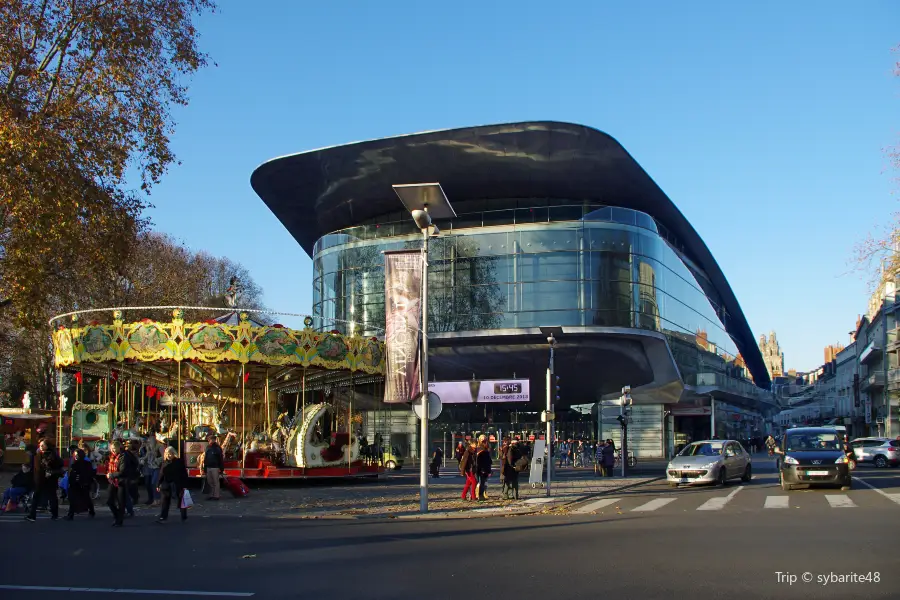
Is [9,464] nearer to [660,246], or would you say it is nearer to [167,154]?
[167,154]

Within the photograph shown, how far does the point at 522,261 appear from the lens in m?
48.0

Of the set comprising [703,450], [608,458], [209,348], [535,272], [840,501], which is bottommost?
[608,458]

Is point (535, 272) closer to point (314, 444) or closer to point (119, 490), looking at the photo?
point (314, 444)

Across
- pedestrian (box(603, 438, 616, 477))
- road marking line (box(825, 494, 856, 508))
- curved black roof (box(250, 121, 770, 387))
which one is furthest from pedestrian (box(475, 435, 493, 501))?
curved black roof (box(250, 121, 770, 387))

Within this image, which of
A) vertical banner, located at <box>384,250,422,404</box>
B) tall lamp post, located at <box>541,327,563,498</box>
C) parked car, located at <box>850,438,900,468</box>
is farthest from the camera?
parked car, located at <box>850,438,900,468</box>

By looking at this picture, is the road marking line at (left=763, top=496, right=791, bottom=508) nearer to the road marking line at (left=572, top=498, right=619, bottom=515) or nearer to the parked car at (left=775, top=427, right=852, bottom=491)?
the parked car at (left=775, top=427, right=852, bottom=491)

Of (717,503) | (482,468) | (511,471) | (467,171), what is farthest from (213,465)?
(467,171)

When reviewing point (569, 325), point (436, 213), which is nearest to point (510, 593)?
point (436, 213)

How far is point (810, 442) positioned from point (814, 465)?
1.79m

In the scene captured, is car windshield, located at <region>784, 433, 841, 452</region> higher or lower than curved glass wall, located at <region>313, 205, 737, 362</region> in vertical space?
lower

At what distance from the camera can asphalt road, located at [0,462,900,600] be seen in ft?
29.9

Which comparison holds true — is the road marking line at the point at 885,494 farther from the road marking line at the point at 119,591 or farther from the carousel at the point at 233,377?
the road marking line at the point at 119,591

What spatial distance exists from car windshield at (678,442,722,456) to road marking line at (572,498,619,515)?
21.5 ft

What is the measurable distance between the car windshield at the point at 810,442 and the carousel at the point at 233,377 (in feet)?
45.7
